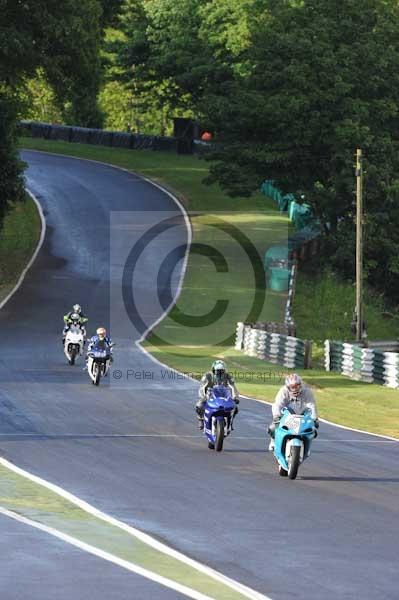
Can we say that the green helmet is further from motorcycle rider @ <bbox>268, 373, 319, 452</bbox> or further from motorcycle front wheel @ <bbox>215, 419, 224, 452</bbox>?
motorcycle rider @ <bbox>268, 373, 319, 452</bbox>

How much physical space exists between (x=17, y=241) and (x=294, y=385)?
167 ft

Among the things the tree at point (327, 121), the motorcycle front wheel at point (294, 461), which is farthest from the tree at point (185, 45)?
the motorcycle front wheel at point (294, 461)

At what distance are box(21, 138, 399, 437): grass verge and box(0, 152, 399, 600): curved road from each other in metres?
2.13

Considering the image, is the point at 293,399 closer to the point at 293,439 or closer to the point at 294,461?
the point at 293,439

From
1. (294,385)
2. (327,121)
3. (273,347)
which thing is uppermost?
(327,121)

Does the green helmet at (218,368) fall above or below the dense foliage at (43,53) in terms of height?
below

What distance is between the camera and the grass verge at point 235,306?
36438 mm

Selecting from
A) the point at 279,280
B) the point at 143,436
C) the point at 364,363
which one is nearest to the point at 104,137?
the point at 279,280

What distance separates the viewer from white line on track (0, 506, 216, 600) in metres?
12.3

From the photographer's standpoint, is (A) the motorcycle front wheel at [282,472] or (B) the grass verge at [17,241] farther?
(B) the grass verge at [17,241]

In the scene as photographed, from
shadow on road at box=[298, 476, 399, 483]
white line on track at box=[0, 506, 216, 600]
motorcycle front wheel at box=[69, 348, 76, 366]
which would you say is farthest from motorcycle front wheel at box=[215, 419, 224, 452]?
motorcycle front wheel at box=[69, 348, 76, 366]

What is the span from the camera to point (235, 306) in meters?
60.0

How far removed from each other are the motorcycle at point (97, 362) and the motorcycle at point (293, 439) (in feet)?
47.8

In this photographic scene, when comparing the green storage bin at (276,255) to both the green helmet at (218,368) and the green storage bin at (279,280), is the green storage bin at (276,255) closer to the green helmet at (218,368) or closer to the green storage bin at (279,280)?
the green storage bin at (279,280)
